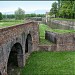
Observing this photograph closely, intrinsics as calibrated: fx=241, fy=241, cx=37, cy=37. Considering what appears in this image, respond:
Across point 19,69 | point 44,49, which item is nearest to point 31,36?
point 44,49

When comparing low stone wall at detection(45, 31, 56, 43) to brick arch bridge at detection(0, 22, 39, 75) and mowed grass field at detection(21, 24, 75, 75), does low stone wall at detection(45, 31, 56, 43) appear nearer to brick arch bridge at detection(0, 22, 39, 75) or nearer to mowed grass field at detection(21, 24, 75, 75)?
brick arch bridge at detection(0, 22, 39, 75)

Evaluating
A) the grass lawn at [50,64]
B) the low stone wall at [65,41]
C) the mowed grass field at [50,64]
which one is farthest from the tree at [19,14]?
the grass lawn at [50,64]

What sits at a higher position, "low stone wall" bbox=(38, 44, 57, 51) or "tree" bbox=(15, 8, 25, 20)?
"tree" bbox=(15, 8, 25, 20)

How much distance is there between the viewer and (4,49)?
12695mm

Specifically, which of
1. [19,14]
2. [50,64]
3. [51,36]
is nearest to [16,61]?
[50,64]

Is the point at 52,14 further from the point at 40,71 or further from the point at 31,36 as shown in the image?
the point at 40,71

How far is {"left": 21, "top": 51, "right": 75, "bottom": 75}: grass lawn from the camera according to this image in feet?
59.1

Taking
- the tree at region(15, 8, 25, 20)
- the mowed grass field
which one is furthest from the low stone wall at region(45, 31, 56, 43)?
the tree at region(15, 8, 25, 20)

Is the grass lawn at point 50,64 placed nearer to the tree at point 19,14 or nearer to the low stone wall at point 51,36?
the low stone wall at point 51,36

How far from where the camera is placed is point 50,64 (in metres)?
19.9

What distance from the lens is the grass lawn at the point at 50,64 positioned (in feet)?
59.1

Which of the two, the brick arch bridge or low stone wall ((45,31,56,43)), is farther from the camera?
low stone wall ((45,31,56,43))

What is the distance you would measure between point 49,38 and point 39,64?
27.0 ft

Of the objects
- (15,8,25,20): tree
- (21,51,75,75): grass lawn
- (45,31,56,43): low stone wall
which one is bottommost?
(21,51,75,75): grass lawn
